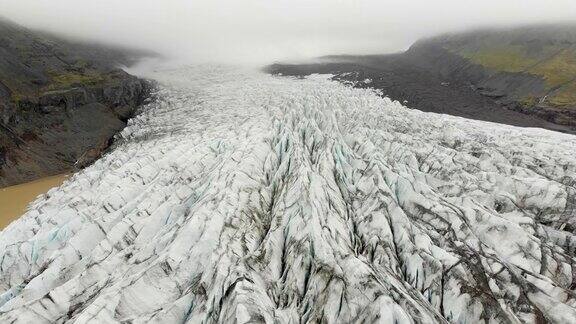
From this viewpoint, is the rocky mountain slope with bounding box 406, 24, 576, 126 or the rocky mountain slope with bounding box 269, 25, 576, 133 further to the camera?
the rocky mountain slope with bounding box 406, 24, 576, 126

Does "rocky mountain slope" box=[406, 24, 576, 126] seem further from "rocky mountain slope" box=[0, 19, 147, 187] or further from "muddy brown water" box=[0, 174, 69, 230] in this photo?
"muddy brown water" box=[0, 174, 69, 230]

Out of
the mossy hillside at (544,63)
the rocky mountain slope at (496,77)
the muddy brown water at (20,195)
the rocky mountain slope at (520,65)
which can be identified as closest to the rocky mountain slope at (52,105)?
the muddy brown water at (20,195)

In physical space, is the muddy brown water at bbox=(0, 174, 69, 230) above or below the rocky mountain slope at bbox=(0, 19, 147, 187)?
below

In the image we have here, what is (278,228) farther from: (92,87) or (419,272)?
(92,87)

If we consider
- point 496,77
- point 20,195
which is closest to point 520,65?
point 496,77

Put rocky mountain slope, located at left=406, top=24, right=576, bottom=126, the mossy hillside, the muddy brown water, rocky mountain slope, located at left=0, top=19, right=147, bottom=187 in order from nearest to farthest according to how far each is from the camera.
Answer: the muddy brown water < rocky mountain slope, located at left=0, top=19, right=147, bottom=187 < rocky mountain slope, located at left=406, top=24, right=576, bottom=126 < the mossy hillside

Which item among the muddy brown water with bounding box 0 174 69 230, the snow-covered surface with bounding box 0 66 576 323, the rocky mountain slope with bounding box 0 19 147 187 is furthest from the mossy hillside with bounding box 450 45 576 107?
the muddy brown water with bounding box 0 174 69 230
